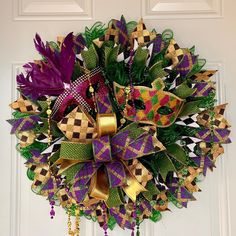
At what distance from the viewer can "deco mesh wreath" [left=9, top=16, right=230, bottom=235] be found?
2.73 feet

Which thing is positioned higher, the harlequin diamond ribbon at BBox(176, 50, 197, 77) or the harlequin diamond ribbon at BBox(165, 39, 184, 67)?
the harlequin diamond ribbon at BBox(165, 39, 184, 67)

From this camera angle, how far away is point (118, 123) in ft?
2.97

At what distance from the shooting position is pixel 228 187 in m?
1.01

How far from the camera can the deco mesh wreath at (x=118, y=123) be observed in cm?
83

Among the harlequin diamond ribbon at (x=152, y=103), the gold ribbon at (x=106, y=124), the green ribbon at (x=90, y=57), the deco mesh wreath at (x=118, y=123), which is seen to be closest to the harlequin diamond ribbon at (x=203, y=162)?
the deco mesh wreath at (x=118, y=123)

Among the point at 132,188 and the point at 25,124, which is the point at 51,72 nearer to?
the point at 25,124

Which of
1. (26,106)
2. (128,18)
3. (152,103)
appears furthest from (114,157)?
(128,18)

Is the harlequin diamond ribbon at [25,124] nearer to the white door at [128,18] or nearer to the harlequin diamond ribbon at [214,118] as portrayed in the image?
the white door at [128,18]

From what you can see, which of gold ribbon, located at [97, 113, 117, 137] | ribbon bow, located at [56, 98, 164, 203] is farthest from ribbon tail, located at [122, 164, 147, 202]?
gold ribbon, located at [97, 113, 117, 137]

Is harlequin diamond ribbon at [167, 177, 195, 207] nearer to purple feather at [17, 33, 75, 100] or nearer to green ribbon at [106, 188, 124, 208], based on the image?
green ribbon at [106, 188, 124, 208]

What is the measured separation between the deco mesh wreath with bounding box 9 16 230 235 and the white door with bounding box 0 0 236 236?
60mm

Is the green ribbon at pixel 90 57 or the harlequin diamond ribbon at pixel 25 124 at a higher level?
the green ribbon at pixel 90 57

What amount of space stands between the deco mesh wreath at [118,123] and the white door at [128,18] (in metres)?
0.06

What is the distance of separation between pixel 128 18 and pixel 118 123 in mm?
310
